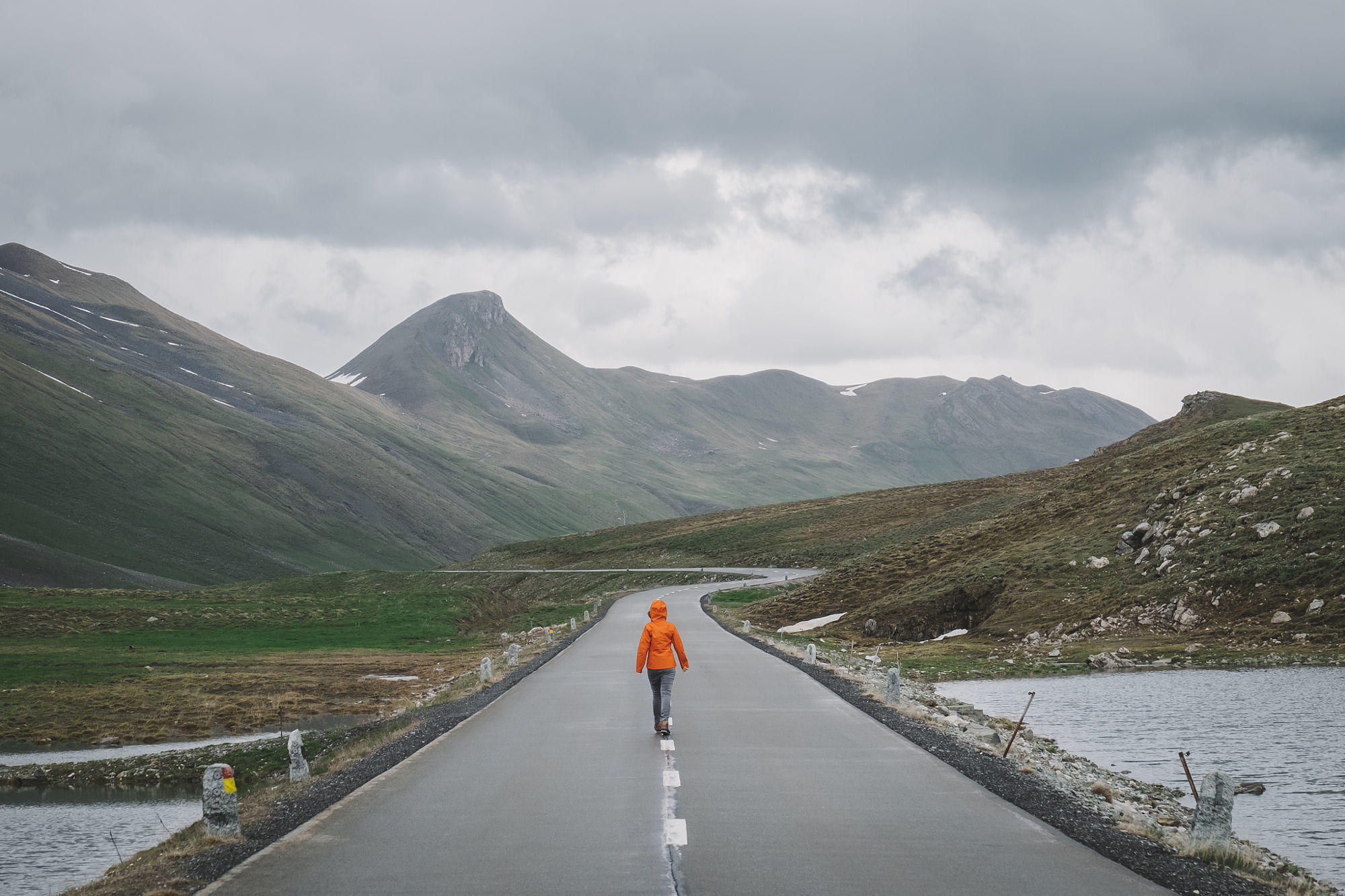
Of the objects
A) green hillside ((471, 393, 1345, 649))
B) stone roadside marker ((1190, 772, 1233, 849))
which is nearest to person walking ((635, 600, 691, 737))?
stone roadside marker ((1190, 772, 1233, 849))

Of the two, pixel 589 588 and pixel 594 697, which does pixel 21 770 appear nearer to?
pixel 594 697

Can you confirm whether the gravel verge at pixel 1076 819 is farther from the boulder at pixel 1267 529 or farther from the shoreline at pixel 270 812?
the boulder at pixel 1267 529

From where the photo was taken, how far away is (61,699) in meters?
35.5

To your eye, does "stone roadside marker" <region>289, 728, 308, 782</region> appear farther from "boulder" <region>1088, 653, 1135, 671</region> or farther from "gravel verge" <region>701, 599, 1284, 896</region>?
"boulder" <region>1088, 653, 1135, 671</region>

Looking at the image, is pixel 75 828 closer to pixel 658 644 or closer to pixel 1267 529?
pixel 658 644

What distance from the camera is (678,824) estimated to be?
1071cm

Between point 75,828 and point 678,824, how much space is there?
602 inches

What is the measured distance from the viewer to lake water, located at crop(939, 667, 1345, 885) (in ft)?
48.5

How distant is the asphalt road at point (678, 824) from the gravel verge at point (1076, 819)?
0.25 m

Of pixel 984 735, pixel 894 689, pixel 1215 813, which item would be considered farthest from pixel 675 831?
pixel 894 689

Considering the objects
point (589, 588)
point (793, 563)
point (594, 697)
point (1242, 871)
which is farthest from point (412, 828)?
point (793, 563)

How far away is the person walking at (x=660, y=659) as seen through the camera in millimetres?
17219

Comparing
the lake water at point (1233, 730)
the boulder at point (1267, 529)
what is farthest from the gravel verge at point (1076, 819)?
the boulder at point (1267, 529)

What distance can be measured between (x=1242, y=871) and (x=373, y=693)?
3266 centimetres
